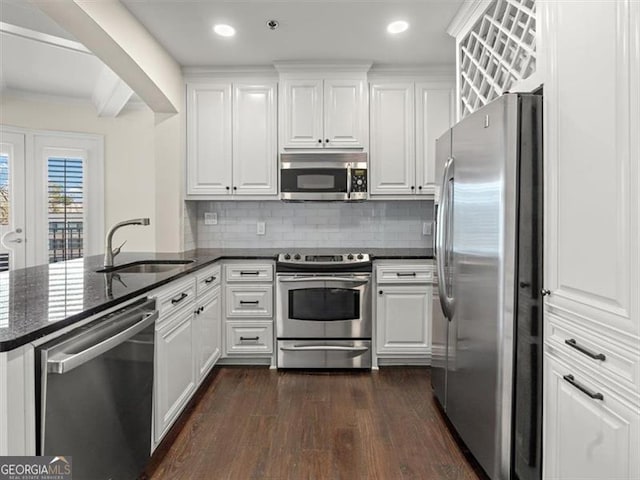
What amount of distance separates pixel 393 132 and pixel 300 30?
1.16 meters

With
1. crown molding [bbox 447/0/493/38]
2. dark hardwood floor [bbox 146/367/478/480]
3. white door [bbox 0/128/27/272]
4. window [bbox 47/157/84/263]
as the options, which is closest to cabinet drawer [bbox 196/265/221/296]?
dark hardwood floor [bbox 146/367/478/480]

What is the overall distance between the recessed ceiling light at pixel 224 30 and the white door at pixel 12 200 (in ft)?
9.98

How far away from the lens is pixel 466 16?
102 inches

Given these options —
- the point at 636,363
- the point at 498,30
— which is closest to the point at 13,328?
the point at 636,363

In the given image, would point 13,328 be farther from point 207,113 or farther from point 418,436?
point 207,113

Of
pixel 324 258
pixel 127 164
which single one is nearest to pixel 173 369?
pixel 324 258

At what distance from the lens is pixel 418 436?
2.25 m

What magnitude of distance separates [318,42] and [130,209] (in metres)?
3.11

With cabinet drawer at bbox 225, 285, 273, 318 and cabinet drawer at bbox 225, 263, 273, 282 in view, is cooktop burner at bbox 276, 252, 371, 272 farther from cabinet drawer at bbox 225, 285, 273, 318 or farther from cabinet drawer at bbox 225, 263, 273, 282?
cabinet drawer at bbox 225, 285, 273, 318

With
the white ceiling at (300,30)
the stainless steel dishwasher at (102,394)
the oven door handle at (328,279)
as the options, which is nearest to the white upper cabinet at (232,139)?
the white ceiling at (300,30)

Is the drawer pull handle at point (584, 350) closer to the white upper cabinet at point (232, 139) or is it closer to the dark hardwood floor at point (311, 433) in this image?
the dark hardwood floor at point (311, 433)

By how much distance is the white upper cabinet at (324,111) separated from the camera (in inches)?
138

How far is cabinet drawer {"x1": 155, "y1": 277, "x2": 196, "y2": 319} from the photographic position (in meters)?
1.94

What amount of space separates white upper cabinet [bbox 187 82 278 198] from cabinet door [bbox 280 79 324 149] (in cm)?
12
